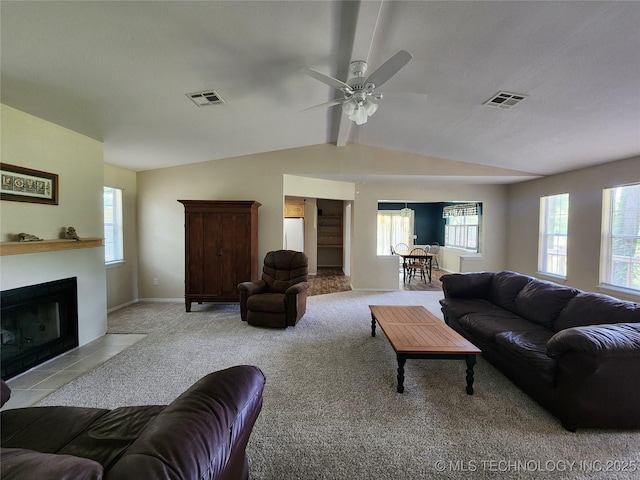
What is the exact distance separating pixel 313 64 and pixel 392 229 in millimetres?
6945

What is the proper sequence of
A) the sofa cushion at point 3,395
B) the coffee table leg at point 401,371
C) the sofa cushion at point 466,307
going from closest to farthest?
the sofa cushion at point 3,395
the coffee table leg at point 401,371
the sofa cushion at point 466,307

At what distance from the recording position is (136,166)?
475 centimetres

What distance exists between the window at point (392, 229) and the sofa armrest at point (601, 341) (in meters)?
6.19

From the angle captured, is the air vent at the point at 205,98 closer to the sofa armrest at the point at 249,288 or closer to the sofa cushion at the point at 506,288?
the sofa armrest at the point at 249,288

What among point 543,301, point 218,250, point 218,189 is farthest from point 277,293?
point 543,301

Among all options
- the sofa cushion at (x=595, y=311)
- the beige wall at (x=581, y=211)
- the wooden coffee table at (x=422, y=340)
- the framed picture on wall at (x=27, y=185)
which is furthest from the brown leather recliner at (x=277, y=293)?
the beige wall at (x=581, y=211)

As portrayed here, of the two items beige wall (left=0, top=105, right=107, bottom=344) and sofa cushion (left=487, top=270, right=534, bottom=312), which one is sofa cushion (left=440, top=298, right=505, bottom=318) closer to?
sofa cushion (left=487, top=270, right=534, bottom=312)

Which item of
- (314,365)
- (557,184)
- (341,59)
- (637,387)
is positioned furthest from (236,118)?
(557,184)

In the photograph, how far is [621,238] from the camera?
3828mm

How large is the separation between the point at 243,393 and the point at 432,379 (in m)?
2.03

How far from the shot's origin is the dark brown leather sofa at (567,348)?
1.82m

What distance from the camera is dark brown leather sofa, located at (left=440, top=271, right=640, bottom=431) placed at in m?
1.82

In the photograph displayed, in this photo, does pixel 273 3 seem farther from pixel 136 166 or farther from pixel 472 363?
pixel 136 166

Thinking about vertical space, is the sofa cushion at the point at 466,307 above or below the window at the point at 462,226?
below
